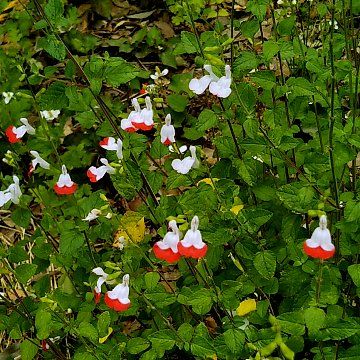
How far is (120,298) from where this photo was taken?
1955 mm

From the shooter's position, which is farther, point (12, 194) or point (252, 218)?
point (12, 194)

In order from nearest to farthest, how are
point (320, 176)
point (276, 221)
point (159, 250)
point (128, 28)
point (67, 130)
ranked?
1. point (159, 250)
2. point (320, 176)
3. point (276, 221)
4. point (67, 130)
5. point (128, 28)

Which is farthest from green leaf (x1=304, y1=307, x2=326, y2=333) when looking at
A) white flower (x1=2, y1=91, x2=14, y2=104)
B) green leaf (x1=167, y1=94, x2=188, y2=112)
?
white flower (x1=2, y1=91, x2=14, y2=104)

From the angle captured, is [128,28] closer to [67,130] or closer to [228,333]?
[67,130]

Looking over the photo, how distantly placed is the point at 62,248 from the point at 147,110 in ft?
1.81

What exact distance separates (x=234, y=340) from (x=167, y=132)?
66 centimetres

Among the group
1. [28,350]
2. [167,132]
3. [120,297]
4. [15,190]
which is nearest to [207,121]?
[167,132]

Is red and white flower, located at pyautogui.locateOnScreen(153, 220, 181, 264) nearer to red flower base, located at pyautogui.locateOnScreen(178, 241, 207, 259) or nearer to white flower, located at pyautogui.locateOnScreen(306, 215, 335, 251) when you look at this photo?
red flower base, located at pyautogui.locateOnScreen(178, 241, 207, 259)

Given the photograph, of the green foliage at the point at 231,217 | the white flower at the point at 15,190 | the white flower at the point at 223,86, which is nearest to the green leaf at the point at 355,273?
the green foliage at the point at 231,217

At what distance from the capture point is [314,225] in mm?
2258

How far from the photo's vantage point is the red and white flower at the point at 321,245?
1.62m

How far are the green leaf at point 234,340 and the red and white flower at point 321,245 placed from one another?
0.40m

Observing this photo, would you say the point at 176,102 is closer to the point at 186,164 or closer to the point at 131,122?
the point at 131,122

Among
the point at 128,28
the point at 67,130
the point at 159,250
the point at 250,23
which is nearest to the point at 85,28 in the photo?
the point at 128,28
